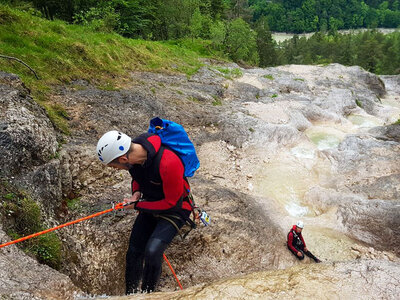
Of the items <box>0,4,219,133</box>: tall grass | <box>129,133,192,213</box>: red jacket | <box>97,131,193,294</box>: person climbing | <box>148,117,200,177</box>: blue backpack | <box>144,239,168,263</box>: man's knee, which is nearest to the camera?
<box>97,131,193,294</box>: person climbing

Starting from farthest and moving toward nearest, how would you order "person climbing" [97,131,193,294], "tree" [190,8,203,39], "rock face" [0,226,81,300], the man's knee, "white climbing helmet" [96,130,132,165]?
"tree" [190,8,203,39], the man's knee, "person climbing" [97,131,193,294], "white climbing helmet" [96,130,132,165], "rock face" [0,226,81,300]

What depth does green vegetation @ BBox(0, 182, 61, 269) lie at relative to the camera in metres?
5.13

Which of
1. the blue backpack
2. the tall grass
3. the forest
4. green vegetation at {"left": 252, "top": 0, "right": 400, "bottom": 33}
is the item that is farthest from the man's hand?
green vegetation at {"left": 252, "top": 0, "right": 400, "bottom": 33}

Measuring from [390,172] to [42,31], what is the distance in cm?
1878

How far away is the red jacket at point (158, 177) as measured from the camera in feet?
14.9

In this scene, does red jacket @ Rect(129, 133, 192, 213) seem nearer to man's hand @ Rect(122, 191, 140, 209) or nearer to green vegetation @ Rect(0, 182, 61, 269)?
man's hand @ Rect(122, 191, 140, 209)

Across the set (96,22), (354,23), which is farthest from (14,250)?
(354,23)

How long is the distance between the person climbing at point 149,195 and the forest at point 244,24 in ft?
62.8

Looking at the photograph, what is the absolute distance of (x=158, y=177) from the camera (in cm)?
469

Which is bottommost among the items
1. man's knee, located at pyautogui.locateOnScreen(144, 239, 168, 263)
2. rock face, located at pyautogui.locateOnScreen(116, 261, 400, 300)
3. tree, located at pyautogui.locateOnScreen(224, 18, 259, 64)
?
A: tree, located at pyautogui.locateOnScreen(224, 18, 259, 64)

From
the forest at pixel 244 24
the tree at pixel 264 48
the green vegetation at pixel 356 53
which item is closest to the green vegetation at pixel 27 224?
the forest at pixel 244 24

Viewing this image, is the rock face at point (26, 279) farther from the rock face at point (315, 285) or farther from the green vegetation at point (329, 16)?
the green vegetation at point (329, 16)

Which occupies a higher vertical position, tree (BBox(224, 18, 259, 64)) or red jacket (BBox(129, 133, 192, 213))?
red jacket (BBox(129, 133, 192, 213))

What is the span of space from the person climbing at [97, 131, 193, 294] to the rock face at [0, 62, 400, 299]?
96cm
